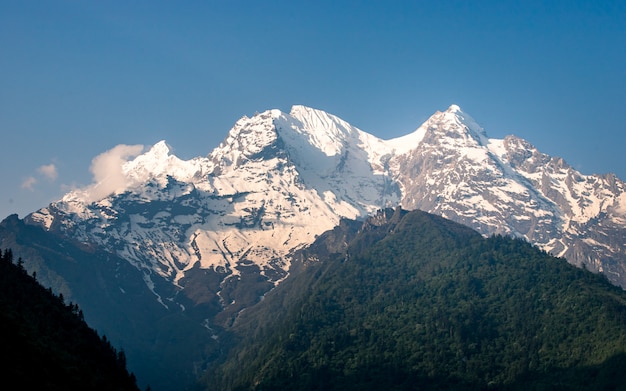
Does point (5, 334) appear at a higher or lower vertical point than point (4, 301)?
lower

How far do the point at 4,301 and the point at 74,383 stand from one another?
41003 millimetres

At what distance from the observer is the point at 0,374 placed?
445 ft

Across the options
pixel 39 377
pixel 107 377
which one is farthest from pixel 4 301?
pixel 39 377

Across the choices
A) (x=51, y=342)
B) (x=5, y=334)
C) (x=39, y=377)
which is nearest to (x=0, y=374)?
(x=39, y=377)

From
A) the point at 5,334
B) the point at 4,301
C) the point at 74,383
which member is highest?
the point at 4,301

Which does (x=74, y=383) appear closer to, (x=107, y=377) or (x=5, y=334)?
(x=5, y=334)

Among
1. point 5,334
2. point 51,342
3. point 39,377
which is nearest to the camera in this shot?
point 39,377

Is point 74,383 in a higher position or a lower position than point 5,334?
lower

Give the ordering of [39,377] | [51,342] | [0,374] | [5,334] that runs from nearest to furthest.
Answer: [0,374]
[39,377]
[5,334]
[51,342]

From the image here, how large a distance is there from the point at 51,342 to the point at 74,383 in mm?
26776

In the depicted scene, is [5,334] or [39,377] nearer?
[39,377]

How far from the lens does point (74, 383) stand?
161m

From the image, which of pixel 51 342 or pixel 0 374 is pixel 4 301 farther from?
pixel 0 374

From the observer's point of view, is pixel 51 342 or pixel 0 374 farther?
pixel 51 342
